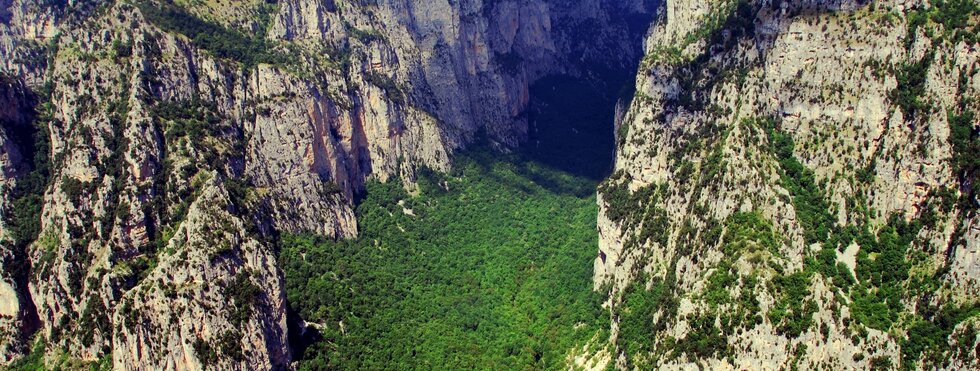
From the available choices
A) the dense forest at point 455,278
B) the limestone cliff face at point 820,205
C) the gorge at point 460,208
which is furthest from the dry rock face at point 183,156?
the limestone cliff face at point 820,205

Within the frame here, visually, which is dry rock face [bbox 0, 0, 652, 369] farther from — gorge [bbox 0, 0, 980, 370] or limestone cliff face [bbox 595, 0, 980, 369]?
limestone cliff face [bbox 595, 0, 980, 369]

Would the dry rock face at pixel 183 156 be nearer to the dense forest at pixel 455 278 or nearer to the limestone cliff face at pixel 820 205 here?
the dense forest at pixel 455 278

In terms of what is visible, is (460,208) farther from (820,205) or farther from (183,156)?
(820,205)

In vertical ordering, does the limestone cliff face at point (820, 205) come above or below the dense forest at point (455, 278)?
above

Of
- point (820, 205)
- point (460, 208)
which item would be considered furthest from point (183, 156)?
point (820, 205)

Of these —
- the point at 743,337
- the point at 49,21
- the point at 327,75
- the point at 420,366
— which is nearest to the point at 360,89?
the point at 327,75

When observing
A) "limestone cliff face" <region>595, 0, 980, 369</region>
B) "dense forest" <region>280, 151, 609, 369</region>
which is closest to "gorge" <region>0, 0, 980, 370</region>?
"limestone cliff face" <region>595, 0, 980, 369</region>

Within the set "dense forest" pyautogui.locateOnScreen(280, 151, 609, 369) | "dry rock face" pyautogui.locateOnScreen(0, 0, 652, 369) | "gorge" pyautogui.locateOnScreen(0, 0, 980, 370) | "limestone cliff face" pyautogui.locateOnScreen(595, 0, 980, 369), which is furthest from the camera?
"dense forest" pyautogui.locateOnScreen(280, 151, 609, 369)
